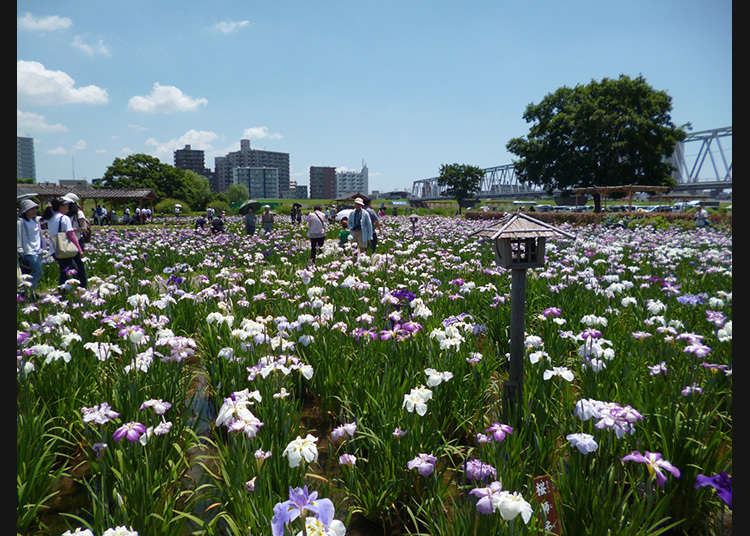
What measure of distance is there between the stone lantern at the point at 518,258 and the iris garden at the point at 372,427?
19 cm

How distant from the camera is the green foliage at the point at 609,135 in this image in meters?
29.5

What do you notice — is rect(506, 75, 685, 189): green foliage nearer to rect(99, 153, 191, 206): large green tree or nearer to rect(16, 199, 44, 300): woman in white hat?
rect(16, 199, 44, 300): woman in white hat

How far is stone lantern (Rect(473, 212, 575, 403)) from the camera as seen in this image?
2.99 metres

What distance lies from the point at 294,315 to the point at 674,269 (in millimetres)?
7485

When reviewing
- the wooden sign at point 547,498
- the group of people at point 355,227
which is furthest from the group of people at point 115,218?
the wooden sign at point 547,498

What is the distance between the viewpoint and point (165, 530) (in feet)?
5.93

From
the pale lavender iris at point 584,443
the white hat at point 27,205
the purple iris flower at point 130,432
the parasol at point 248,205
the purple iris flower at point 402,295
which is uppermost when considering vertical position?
the parasol at point 248,205

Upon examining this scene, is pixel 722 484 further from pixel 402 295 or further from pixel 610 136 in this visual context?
pixel 610 136

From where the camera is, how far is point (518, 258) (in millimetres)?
3096

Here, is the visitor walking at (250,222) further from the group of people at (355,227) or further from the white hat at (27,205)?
the white hat at (27,205)

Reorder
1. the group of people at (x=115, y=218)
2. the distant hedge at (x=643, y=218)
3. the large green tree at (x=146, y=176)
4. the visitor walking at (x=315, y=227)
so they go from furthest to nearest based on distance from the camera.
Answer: the large green tree at (x=146, y=176) → the group of people at (x=115, y=218) → the distant hedge at (x=643, y=218) → the visitor walking at (x=315, y=227)

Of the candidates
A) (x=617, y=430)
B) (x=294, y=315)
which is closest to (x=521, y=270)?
(x=617, y=430)
